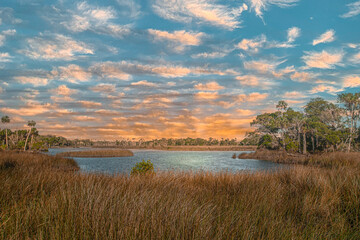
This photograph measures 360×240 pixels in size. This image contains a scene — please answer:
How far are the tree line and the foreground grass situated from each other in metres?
40.9

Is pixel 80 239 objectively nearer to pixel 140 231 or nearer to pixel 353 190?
pixel 140 231

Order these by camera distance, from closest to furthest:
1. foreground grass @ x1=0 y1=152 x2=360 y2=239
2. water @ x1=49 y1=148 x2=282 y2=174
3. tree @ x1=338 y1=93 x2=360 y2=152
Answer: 1. foreground grass @ x1=0 y1=152 x2=360 y2=239
2. water @ x1=49 y1=148 x2=282 y2=174
3. tree @ x1=338 y1=93 x2=360 y2=152

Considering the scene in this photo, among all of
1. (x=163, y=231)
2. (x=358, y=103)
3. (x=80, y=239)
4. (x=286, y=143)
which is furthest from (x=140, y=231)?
(x=358, y=103)

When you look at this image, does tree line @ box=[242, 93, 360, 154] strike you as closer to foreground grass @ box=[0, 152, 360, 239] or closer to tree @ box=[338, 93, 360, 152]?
tree @ box=[338, 93, 360, 152]

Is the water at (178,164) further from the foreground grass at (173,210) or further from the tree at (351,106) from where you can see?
the tree at (351,106)

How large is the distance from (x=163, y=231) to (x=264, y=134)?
50022 millimetres

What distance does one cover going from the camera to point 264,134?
49.2 meters

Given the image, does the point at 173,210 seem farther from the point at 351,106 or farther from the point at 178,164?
the point at 351,106

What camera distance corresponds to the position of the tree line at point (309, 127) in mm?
43031

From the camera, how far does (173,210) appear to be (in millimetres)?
3277

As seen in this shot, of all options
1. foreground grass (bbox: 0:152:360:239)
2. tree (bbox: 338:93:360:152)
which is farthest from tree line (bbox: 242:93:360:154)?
foreground grass (bbox: 0:152:360:239)

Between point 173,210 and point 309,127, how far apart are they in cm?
4796

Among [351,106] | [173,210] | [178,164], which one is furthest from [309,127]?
[173,210]

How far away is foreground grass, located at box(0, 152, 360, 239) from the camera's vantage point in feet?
9.12
